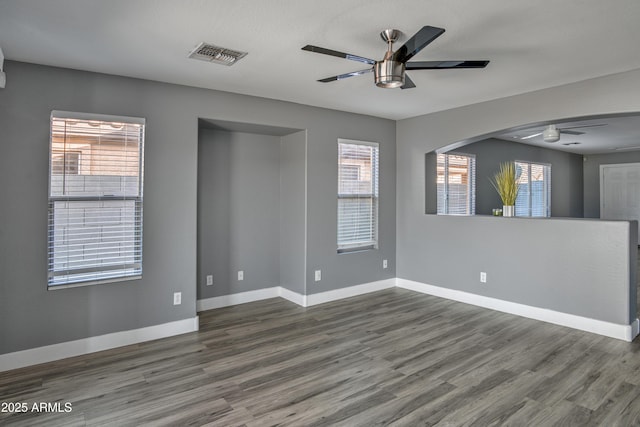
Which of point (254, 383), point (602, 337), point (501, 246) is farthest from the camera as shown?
point (501, 246)

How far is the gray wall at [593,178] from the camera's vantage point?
31.3 ft

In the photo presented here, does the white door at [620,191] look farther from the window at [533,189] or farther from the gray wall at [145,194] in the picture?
the gray wall at [145,194]

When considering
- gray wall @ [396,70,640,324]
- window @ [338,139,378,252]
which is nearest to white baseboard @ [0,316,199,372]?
window @ [338,139,378,252]

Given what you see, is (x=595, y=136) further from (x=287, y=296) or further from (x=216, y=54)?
(x=216, y=54)

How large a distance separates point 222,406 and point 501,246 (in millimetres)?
3677

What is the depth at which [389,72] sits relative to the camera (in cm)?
255

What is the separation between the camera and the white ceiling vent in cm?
290

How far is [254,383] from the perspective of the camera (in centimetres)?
281

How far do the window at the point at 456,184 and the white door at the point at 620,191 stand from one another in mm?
5458

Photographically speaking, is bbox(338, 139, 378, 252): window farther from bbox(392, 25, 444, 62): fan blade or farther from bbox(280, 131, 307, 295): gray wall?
bbox(392, 25, 444, 62): fan blade

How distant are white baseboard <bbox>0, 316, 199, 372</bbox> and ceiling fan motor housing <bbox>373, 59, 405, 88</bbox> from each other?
3.00m

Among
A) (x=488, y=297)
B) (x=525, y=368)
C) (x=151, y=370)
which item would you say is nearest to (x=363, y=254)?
(x=488, y=297)

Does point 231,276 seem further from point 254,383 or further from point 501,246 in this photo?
point 501,246

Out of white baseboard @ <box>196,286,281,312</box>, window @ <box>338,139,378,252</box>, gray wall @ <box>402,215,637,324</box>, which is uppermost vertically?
window @ <box>338,139,378,252</box>
